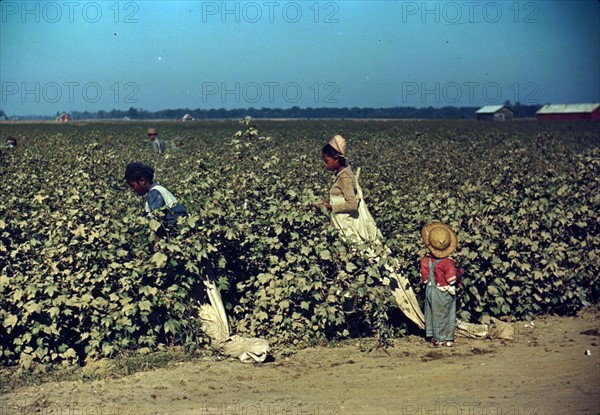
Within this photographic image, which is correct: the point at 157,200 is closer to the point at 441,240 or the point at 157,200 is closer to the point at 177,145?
the point at 441,240

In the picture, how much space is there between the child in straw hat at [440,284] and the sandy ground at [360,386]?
170 mm

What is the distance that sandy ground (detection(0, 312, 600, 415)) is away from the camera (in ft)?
15.1

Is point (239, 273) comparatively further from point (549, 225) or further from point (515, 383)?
point (549, 225)

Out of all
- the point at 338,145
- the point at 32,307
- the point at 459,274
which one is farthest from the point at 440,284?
the point at 32,307

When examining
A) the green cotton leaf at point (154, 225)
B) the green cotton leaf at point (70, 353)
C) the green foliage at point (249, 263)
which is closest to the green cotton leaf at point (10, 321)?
the green foliage at point (249, 263)

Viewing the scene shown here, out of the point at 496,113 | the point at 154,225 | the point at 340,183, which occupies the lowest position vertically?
the point at 154,225

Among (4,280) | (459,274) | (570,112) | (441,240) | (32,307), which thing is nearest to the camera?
(32,307)

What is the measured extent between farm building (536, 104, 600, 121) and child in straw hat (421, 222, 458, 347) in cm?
7731

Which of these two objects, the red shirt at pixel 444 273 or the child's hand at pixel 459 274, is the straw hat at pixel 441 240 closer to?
the red shirt at pixel 444 273

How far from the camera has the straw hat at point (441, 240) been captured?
5.88 metres

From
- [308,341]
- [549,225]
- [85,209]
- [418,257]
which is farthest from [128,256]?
[549,225]

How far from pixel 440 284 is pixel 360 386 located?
1.34 meters

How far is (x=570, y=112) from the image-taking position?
8294 centimetres

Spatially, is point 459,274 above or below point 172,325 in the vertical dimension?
above
